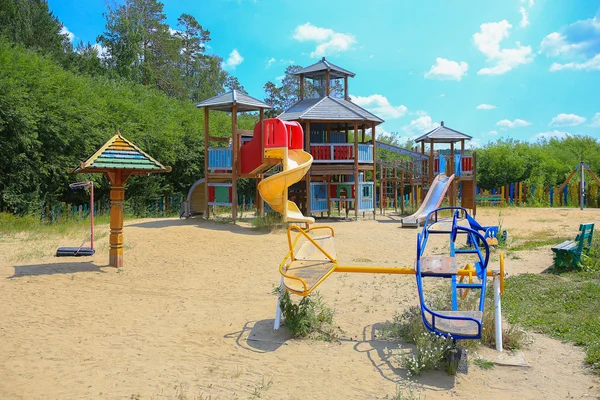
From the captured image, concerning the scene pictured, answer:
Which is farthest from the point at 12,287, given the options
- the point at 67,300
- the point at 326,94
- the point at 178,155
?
the point at 326,94

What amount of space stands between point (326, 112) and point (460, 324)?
16883 millimetres

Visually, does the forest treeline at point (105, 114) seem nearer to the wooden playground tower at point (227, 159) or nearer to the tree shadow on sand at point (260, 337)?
the wooden playground tower at point (227, 159)

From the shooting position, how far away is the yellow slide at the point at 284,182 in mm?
13875

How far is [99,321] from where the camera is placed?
7062 mm

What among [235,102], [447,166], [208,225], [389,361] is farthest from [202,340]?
[447,166]

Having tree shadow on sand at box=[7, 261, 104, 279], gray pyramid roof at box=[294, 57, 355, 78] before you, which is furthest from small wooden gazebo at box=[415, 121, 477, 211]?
tree shadow on sand at box=[7, 261, 104, 279]

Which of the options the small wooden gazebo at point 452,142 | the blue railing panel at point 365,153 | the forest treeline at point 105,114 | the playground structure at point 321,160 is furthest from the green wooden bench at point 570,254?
the forest treeline at point 105,114

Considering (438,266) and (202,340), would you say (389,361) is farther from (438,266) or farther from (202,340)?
(202,340)

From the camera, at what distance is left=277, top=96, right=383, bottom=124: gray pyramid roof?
21078 millimetres

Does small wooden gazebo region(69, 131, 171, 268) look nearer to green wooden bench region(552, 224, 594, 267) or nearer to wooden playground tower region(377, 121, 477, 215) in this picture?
green wooden bench region(552, 224, 594, 267)

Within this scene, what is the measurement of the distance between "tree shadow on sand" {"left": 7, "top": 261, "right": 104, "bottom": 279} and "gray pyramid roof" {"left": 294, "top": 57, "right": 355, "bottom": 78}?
52.7 feet

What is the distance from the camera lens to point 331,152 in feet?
68.6

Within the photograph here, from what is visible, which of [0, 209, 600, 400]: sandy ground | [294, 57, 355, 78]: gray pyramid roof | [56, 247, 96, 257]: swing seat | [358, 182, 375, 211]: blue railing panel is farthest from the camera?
[294, 57, 355, 78]: gray pyramid roof

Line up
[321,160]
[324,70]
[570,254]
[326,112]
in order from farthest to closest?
[324,70], [326,112], [321,160], [570,254]
